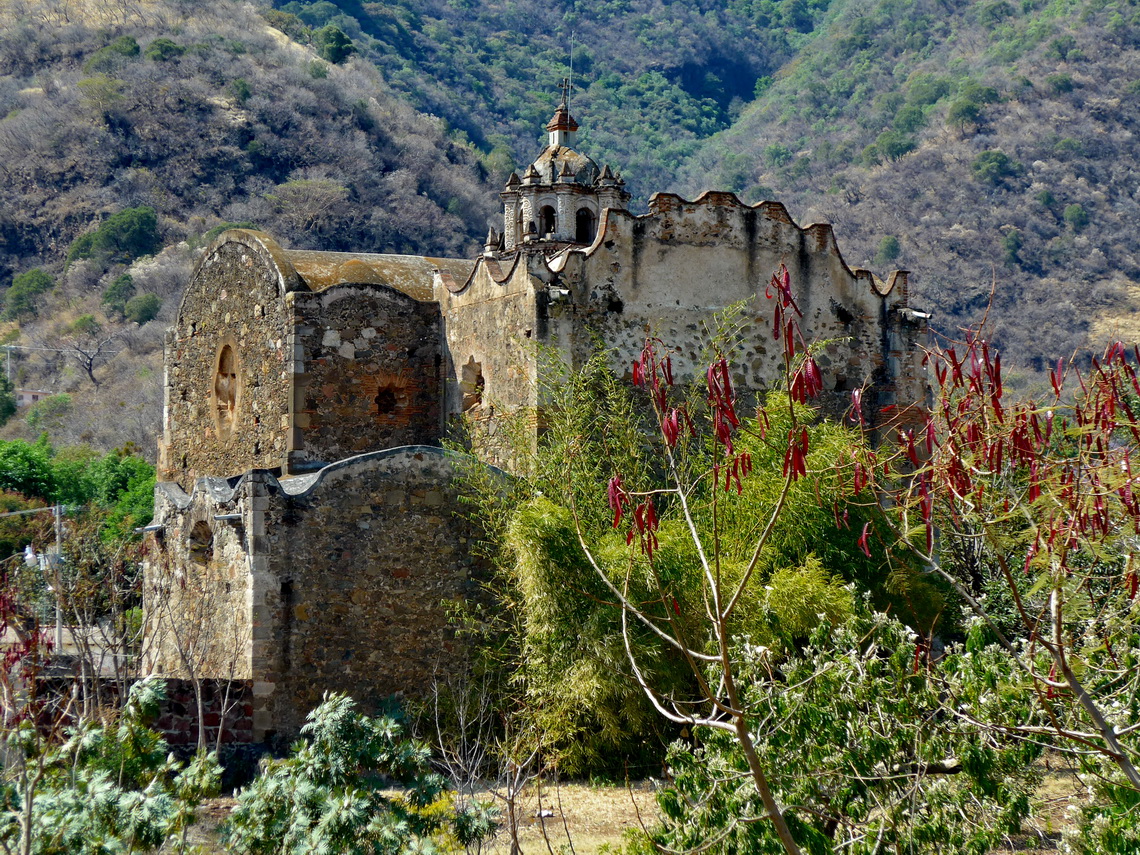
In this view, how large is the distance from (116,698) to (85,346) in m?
55.9

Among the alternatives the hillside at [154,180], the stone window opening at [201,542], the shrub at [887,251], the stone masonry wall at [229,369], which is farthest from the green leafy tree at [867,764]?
the shrub at [887,251]

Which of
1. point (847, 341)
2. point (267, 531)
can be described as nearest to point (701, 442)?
point (847, 341)

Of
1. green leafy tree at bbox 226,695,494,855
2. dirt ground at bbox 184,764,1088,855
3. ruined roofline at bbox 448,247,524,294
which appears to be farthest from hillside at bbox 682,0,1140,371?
green leafy tree at bbox 226,695,494,855

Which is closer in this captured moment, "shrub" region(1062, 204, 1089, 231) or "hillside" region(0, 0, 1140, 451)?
"hillside" region(0, 0, 1140, 451)

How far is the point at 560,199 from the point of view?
23031 millimetres

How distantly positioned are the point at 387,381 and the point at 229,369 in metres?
2.98

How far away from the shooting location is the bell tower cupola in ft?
75.6

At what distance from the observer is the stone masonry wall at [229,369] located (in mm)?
20453

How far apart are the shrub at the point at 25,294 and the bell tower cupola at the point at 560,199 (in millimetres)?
52217

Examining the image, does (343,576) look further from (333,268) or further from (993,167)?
(993,167)

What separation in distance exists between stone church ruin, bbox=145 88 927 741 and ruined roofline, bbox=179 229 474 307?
0.05m

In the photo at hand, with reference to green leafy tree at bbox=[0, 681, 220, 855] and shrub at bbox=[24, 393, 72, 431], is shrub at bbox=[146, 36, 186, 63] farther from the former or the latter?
green leafy tree at bbox=[0, 681, 220, 855]

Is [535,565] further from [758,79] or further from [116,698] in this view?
[758,79]

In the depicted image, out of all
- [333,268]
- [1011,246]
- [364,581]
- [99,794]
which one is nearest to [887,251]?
[1011,246]
